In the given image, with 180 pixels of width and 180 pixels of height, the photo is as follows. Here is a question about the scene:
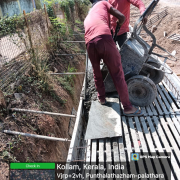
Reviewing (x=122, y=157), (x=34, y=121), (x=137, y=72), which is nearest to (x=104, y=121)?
(x=122, y=157)

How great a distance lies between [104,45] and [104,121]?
1202mm

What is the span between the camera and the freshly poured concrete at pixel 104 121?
8.96ft

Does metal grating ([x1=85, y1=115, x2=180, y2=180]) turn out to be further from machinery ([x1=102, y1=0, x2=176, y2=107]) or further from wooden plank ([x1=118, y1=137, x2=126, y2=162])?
machinery ([x1=102, y1=0, x2=176, y2=107])

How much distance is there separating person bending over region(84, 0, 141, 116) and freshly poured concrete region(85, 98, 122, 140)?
0.25 metres

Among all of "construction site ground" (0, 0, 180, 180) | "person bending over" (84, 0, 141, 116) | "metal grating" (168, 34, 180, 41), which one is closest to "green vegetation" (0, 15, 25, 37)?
"construction site ground" (0, 0, 180, 180)

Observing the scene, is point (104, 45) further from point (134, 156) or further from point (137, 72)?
point (134, 156)

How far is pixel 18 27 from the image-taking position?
4.76m

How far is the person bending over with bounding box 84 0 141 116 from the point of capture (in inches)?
108

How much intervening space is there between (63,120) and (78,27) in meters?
7.27

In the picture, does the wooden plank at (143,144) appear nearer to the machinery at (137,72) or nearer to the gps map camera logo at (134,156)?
the gps map camera logo at (134,156)

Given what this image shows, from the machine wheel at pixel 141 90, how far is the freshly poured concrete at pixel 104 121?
338 mm

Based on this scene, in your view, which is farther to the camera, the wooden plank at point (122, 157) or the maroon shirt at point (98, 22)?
the maroon shirt at point (98, 22)

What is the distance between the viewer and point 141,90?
3.35m

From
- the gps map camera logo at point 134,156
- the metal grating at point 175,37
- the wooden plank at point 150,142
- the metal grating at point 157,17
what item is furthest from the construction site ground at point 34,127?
the metal grating at point 157,17
